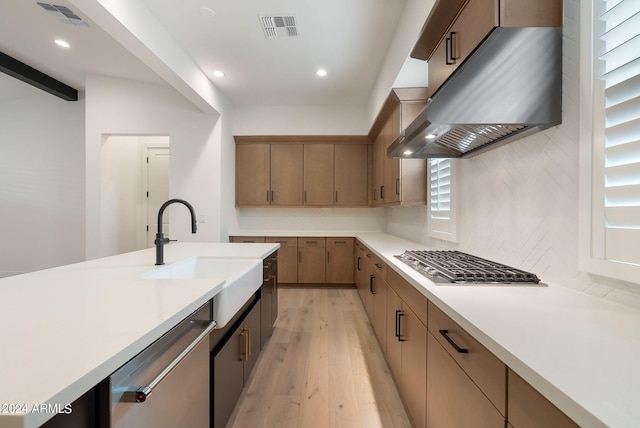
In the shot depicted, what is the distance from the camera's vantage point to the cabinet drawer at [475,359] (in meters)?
0.72

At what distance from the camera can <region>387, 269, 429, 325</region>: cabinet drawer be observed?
1299 millimetres

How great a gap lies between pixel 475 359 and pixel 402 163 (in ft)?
7.39

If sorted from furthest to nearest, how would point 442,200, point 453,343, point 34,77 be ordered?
1. point 34,77
2. point 442,200
3. point 453,343

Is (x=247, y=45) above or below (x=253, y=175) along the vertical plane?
above

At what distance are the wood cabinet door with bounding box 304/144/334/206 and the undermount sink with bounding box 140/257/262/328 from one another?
276cm

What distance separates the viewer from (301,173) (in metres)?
4.58

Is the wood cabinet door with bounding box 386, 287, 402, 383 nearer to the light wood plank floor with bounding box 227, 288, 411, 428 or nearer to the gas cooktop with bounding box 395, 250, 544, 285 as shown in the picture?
the light wood plank floor with bounding box 227, 288, 411, 428

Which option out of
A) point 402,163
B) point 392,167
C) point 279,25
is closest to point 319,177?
point 392,167

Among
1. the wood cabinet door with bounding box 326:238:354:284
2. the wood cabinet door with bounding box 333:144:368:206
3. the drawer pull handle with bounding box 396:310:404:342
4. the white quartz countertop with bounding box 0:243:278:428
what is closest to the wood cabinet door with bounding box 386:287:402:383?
the drawer pull handle with bounding box 396:310:404:342

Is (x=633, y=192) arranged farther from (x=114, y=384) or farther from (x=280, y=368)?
(x=280, y=368)

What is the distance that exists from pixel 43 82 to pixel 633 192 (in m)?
6.28

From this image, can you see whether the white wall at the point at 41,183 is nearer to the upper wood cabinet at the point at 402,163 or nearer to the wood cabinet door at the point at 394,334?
the upper wood cabinet at the point at 402,163

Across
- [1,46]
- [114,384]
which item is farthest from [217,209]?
[114,384]

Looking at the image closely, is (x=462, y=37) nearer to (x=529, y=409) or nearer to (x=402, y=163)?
(x=529, y=409)
